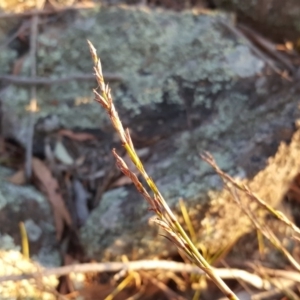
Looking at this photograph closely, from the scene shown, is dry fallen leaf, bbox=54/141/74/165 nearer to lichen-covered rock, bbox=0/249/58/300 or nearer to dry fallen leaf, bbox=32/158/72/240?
dry fallen leaf, bbox=32/158/72/240

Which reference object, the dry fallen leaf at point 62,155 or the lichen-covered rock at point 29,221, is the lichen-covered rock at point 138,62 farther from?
the lichen-covered rock at point 29,221

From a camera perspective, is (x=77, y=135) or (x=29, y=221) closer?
(x=29, y=221)

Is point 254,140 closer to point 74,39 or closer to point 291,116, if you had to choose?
point 291,116

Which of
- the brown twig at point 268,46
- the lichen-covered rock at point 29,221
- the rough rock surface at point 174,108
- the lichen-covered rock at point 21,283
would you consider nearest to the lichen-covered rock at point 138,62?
the rough rock surface at point 174,108

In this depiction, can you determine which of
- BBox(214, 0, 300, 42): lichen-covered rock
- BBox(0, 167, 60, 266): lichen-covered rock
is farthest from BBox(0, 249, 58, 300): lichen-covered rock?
BBox(214, 0, 300, 42): lichen-covered rock

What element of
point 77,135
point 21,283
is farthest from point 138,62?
point 21,283

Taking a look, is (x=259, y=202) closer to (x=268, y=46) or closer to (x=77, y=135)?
(x=77, y=135)

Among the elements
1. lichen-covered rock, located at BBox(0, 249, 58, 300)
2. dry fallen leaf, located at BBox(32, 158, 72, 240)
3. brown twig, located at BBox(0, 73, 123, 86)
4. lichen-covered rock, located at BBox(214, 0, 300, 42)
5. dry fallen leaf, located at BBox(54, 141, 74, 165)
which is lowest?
lichen-covered rock, located at BBox(0, 249, 58, 300)
